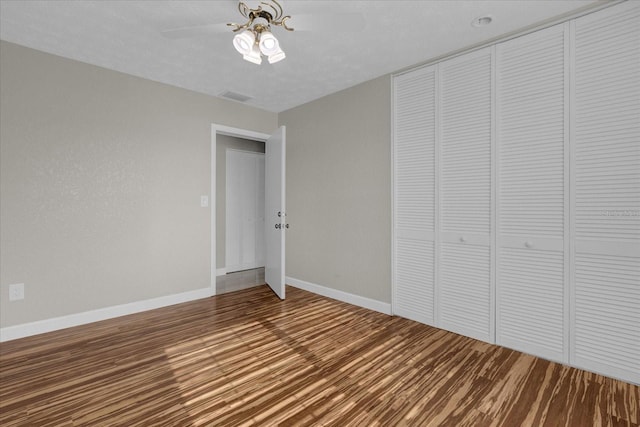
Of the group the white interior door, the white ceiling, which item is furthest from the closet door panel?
the white interior door

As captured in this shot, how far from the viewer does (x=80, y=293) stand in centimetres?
285

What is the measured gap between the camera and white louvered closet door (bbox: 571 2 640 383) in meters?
1.89

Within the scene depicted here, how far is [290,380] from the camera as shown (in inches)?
76.7

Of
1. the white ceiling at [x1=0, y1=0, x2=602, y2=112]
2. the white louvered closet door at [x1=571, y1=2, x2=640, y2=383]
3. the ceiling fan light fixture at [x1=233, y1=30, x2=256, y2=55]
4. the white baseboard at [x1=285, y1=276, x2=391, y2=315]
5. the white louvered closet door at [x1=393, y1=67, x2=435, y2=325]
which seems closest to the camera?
the ceiling fan light fixture at [x1=233, y1=30, x2=256, y2=55]

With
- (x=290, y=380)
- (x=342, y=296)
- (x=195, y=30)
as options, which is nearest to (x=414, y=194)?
(x=342, y=296)

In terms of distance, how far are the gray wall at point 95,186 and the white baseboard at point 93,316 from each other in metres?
0.06

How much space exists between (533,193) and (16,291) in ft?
14.5

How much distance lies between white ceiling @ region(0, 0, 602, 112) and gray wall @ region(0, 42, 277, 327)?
284 mm

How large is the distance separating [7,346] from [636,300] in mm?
4736

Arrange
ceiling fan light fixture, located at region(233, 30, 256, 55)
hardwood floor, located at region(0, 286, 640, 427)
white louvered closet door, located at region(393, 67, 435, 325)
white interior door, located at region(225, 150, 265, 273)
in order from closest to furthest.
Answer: hardwood floor, located at region(0, 286, 640, 427), ceiling fan light fixture, located at region(233, 30, 256, 55), white louvered closet door, located at region(393, 67, 435, 325), white interior door, located at region(225, 150, 265, 273)

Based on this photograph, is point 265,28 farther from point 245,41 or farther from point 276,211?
point 276,211

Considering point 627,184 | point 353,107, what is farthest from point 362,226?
point 627,184

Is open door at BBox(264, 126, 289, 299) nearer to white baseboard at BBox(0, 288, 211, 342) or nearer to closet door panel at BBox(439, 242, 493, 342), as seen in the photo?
white baseboard at BBox(0, 288, 211, 342)

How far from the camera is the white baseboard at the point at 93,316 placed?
2.56m
